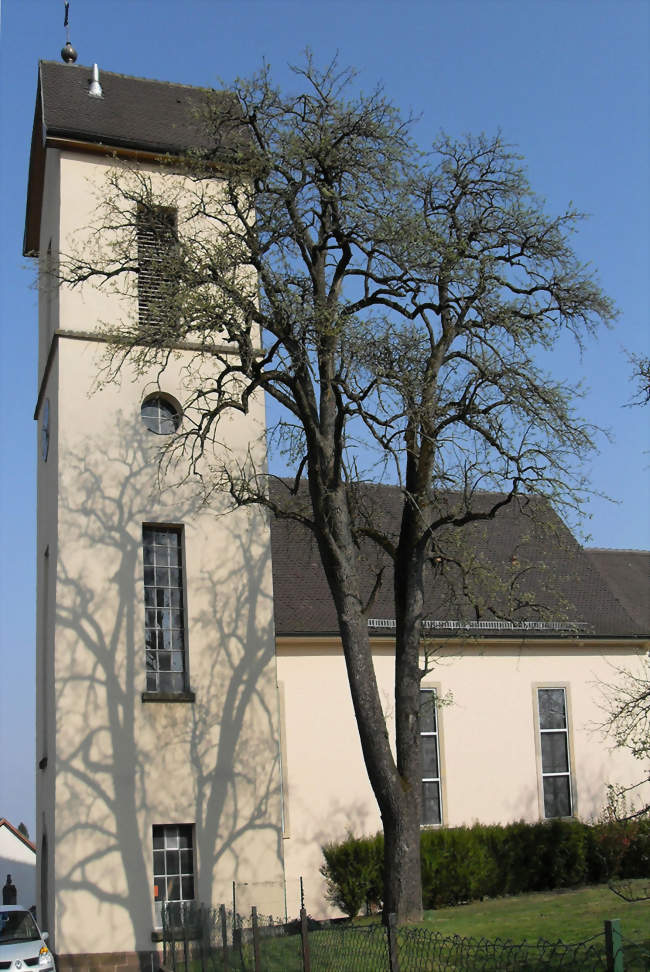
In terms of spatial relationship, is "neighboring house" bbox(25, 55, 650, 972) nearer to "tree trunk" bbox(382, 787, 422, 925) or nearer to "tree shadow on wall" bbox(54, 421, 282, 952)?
"tree shadow on wall" bbox(54, 421, 282, 952)

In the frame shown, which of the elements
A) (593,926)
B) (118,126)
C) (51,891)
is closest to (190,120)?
(118,126)

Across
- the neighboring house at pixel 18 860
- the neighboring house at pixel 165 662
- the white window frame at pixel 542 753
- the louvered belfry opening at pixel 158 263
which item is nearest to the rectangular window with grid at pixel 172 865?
the neighboring house at pixel 165 662

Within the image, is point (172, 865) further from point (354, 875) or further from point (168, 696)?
point (354, 875)

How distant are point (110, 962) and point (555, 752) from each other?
37.0 ft

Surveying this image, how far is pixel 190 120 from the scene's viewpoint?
75.8ft

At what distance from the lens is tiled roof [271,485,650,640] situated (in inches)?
804

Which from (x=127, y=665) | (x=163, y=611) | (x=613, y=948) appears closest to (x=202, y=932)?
(x=127, y=665)

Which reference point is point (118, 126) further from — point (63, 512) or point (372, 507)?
point (372, 507)

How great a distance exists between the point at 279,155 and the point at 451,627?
36.6 ft

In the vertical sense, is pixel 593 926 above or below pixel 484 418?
below

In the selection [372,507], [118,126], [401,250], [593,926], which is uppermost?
[118,126]

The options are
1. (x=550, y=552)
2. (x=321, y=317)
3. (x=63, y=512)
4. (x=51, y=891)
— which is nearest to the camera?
(x=321, y=317)

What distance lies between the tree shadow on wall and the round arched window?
560 mm

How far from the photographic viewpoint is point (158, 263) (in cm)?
1722
